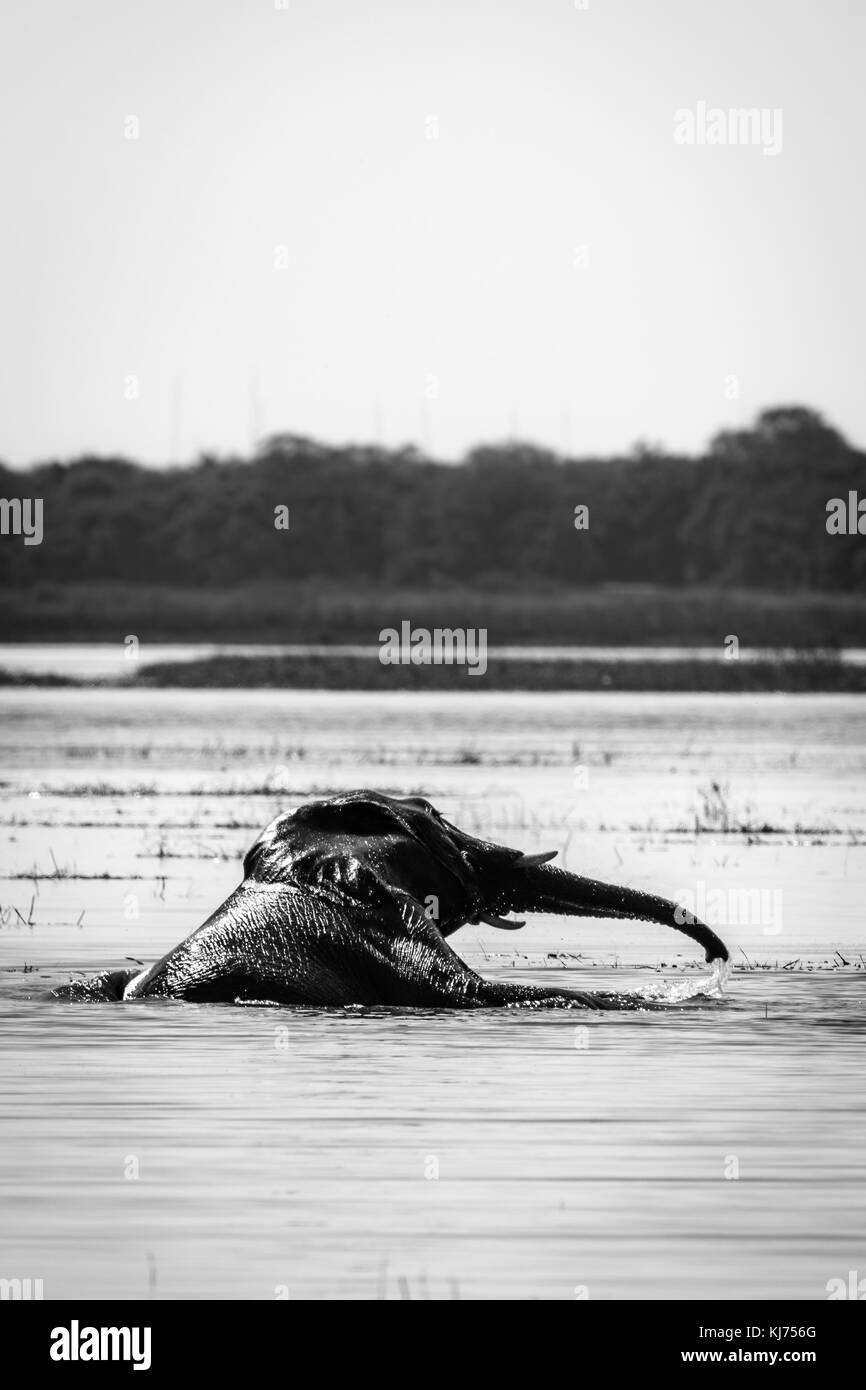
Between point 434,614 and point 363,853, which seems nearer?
point 363,853

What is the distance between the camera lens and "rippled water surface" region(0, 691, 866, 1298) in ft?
23.5

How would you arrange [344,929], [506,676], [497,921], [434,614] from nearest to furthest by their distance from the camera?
[344,929], [497,921], [506,676], [434,614]

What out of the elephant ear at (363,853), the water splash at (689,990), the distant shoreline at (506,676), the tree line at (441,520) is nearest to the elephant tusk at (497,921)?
the elephant ear at (363,853)

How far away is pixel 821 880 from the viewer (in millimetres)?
17047

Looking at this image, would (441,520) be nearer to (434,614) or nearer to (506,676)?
(434,614)

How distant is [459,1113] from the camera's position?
891 centimetres

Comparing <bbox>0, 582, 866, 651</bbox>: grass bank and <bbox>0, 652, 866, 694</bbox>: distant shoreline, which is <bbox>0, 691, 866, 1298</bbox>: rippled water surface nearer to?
<bbox>0, 652, 866, 694</bbox>: distant shoreline

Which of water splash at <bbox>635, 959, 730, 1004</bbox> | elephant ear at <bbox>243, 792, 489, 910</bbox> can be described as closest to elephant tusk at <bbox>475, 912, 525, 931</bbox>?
elephant ear at <bbox>243, 792, 489, 910</bbox>

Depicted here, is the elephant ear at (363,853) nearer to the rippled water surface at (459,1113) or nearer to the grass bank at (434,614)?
the rippled water surface at (459,1113)

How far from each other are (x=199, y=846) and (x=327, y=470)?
11938 centimetres

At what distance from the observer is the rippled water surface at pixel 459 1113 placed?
7.15 meters

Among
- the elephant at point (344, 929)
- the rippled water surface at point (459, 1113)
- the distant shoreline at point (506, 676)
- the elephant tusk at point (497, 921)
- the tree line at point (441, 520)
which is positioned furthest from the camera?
the tree line at point (441, 520)

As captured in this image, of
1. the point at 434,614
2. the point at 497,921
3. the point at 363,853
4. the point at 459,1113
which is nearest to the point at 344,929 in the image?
the point at 363,853
